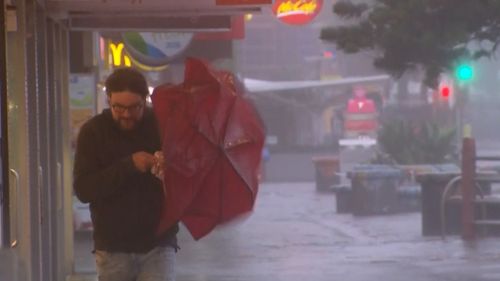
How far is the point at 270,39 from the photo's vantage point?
55.4 meters

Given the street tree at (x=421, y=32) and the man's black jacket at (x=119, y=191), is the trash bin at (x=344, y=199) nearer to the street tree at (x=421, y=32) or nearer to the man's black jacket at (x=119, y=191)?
the street tree at (x=421, y=32)

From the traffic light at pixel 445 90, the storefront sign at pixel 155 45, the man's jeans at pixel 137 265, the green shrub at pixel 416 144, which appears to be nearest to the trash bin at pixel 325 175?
the green shrub at pixel 416 144

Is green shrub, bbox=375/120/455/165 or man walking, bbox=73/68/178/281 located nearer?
man walking, bbox=73/68/178/281

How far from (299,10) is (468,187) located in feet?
19.4

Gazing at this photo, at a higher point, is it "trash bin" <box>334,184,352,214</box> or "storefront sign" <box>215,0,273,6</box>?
"storefront sign" <box>215,0,273,6</box>

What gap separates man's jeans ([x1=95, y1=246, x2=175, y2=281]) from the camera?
18.7ft

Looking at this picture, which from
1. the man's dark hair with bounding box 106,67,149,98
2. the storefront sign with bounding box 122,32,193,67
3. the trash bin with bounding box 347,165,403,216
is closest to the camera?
the man's dark hair with bounding box 106,67,149,98

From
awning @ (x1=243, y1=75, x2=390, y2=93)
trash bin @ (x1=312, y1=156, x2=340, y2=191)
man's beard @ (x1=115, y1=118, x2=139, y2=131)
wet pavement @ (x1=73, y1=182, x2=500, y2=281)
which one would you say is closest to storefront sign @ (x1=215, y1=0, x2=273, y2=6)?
wet pavement @ (x1=73, y1=182, x2=500, y2=281)

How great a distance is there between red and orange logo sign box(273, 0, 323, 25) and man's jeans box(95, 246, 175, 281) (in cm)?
1534

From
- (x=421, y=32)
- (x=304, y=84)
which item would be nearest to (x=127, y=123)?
(x=421, y=32)

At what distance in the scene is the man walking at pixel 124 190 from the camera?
563 centimetres

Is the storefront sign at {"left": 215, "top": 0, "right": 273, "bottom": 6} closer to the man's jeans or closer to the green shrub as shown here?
the man's jeans

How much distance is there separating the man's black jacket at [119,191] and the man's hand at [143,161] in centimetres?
10

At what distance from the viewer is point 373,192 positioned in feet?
73.2
